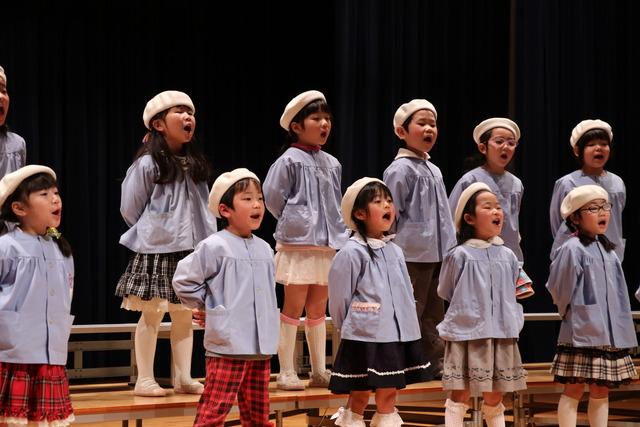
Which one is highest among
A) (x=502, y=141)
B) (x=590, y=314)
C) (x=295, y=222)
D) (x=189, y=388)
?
(x=502, y=141)

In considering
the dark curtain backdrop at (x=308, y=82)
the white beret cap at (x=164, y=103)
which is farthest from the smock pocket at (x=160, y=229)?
the dark curtain backdrop at (x=308, y=82)

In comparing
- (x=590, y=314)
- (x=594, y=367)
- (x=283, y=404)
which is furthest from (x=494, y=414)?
(x=283, y=404)

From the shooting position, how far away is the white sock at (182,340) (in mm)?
5008

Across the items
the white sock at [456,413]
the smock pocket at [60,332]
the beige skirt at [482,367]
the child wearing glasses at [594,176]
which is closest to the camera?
the smock pocket at [60,332]

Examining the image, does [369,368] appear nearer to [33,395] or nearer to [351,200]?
[351,200]

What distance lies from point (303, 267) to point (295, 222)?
225 mm

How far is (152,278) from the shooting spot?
490cm

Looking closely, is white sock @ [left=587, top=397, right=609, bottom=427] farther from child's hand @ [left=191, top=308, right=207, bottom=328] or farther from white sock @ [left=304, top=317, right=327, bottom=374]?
child's hand @ [left=191, top=308, right=207, bottom=328]

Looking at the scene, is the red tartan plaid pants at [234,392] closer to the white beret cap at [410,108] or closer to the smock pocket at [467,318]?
the smock pocket at [467,318]

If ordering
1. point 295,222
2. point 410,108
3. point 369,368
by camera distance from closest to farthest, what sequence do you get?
point 369,368 → point 295,222 → point 410,108

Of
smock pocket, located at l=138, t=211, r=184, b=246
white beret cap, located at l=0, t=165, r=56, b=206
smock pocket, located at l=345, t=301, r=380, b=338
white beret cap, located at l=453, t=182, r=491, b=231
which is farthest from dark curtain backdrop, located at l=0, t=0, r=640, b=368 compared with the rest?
smock pocket, located at l=345, t=301, r=380, b=338

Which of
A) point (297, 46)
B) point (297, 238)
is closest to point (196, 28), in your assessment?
point (297, 46)

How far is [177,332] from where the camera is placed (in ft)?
16.5

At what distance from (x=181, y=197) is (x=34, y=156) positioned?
2.66m
